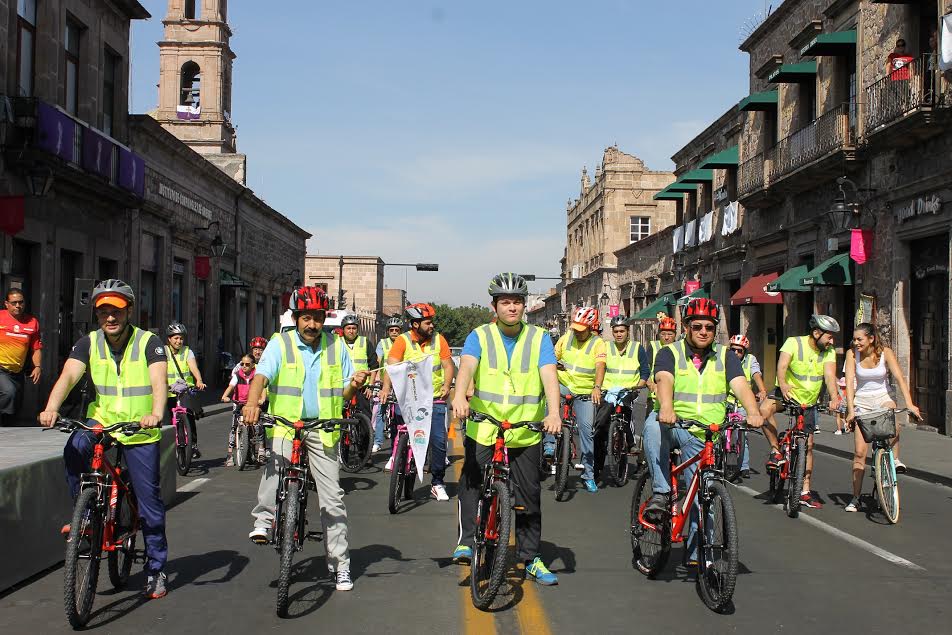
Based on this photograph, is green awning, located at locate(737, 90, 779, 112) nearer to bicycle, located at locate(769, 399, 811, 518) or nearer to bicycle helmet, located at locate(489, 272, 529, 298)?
bicycle, located at locate(769, 399, 811, 518)

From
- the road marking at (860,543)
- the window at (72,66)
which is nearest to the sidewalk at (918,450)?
the road marking at (860,543)

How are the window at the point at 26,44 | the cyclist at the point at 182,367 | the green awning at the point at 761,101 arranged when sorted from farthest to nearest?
the green awning at the point at 761,101
the window at the point at 26,44
the cyclist at the point at 182,367

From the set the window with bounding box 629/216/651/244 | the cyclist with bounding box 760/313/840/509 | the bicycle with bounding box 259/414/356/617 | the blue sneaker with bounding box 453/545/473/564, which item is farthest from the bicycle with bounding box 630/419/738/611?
the window with bounding box 629/216/651/244

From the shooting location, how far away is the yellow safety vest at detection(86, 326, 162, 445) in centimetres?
564

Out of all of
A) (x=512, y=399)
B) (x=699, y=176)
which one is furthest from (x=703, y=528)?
(x=699, y=176)

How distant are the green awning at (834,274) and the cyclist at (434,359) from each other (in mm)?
14578

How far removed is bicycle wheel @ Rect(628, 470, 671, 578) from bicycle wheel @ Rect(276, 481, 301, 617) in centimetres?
224

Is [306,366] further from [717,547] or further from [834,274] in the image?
[834,274]

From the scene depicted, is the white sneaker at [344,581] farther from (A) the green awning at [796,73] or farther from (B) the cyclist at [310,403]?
(A) the green awning at [796,73]

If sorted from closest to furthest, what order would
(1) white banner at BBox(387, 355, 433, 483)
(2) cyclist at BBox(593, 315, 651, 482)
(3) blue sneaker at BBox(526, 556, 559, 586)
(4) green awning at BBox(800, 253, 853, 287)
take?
1. (3) blue sneaker at BBox(526, 556, 559, 586)
2. (1) white banner at BBox(387, 355, 433, 483)
3. (2) cyclist at BBox(593, 315, 651, 482)
4. (4) green awning at BBox(800, 253, 853, 287)

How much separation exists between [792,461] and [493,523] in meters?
4.54

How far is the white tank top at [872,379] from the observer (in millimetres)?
9156

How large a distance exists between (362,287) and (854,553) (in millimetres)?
93036

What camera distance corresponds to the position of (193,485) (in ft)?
34.0
